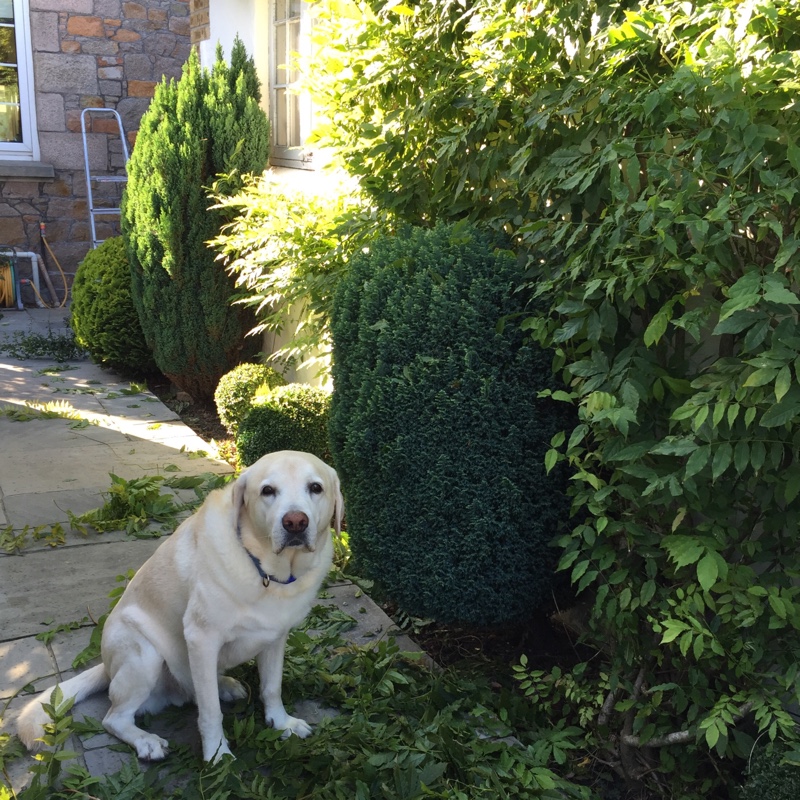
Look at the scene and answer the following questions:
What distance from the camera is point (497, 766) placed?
2670 millimetres

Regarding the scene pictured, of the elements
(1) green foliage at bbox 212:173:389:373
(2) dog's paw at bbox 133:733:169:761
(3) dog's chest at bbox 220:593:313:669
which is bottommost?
(2) dog's paw at bbox 133:733:169:761

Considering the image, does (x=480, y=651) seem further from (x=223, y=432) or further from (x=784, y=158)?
(x=223, y=432)

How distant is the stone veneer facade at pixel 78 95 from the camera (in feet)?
33.8

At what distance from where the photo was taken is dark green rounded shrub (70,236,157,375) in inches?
298

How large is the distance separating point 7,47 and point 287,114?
5.57 m

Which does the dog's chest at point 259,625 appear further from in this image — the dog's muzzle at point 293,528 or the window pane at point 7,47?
the window pane at point 7,47

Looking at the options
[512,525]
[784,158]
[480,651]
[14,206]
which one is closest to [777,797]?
[512,525]

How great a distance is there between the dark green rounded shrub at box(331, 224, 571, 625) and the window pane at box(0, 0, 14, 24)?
30.8 ft

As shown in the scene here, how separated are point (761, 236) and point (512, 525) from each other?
135cm

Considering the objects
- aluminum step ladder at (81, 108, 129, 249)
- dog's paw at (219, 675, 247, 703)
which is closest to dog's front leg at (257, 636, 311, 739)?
dog's paw at (219, 675, 247, 703)

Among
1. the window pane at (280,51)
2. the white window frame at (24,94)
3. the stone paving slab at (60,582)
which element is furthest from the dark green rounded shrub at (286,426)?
the white window frame at (24,94)

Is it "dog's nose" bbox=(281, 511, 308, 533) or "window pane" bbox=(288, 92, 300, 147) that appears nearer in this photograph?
"dog's nose" bbox=(281, 511, 308, 533)

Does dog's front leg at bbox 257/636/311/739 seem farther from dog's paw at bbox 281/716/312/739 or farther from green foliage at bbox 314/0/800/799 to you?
green foliage at bbox 314/0/800/799

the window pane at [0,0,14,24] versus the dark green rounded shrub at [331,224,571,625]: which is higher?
the window pane at [0,0,14,24]
